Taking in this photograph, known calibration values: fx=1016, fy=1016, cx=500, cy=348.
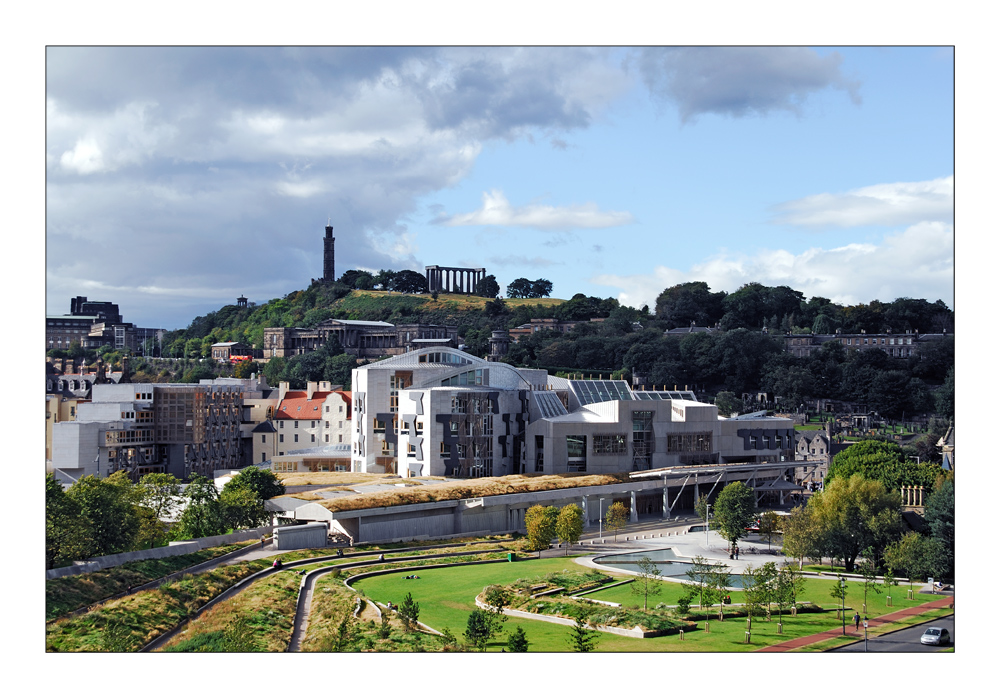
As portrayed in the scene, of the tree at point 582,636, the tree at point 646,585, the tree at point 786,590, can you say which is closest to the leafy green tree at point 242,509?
the tree at point 646,585

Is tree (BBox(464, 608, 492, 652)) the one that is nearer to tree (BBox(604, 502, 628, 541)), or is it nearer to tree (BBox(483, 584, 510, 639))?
tree (BBox(483, 584, 510, 639))

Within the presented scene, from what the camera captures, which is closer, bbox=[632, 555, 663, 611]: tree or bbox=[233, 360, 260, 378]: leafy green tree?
bbox=[632, 555, 663, 611]: tree

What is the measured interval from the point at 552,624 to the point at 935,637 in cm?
1186

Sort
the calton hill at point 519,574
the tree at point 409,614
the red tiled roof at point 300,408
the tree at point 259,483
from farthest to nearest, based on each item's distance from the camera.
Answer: the red tiled roof at point 300,408 < the tree at point 259,483 < the tree at point 409,614 < the calton hill at point 519,574

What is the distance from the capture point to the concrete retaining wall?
33062 mm

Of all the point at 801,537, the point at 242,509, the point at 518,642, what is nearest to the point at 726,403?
the point at 801,537

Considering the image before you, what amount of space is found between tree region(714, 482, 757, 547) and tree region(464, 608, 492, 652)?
19269mm

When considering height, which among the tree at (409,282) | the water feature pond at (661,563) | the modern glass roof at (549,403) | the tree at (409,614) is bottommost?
the water feature pond at (661,563)

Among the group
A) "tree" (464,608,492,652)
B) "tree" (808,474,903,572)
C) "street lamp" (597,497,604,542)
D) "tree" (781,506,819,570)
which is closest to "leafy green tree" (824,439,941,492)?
"tree" (808,474,903,572)

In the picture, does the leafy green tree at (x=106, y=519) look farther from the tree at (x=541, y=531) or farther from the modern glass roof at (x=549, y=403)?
the modern glass roof at (x=549, y=403)

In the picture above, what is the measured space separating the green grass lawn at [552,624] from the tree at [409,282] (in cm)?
9974

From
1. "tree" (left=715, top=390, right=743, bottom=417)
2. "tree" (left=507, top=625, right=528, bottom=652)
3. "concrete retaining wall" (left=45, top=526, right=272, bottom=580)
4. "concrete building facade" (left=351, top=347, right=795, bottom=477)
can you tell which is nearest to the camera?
"tree" (left=507, top=625, right=528, bottom=652)

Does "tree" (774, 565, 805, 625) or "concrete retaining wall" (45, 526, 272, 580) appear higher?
"concrete retaining wall" (45, 526, 272, 580)

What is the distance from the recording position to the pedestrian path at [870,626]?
31.4 metres
